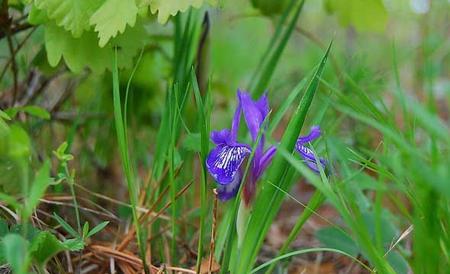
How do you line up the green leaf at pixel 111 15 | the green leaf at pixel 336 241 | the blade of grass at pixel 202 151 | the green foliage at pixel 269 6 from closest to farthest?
the blade of grass at pixel 202 151 < the green leaf at pixel 111 15 < the green leaf at pixel 336 241 < the green foliage at pixel 269 6

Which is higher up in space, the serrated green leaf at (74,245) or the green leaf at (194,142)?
the green leaf at (194,142)

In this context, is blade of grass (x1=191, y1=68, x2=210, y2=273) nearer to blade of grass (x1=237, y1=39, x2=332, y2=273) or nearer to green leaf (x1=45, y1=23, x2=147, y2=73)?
blade of grass (x1=237, y1=39, x2=332, y2=273)

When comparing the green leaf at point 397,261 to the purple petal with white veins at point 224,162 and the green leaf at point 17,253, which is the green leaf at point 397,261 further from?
the green leaf at point 17,253

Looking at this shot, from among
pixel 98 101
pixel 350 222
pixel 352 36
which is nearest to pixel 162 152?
pixel 350 222

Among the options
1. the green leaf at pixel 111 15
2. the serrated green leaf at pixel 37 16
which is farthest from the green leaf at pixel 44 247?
the serrated green leaf at pixel 37 16

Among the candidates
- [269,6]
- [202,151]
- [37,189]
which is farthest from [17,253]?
[269,6]

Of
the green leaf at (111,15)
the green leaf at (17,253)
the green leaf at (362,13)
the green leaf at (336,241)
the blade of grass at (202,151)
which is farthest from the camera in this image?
the green leaf at (362,13)
